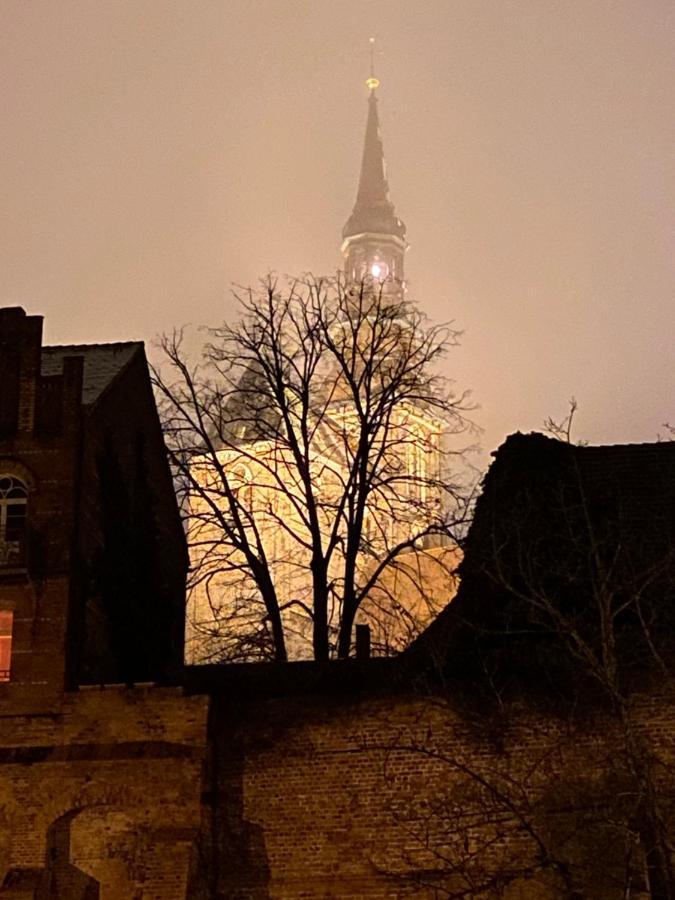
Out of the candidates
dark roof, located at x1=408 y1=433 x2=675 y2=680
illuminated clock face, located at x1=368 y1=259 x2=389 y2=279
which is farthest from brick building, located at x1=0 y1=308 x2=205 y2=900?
illuminated clock face, located at x1=368 y1=259 x2=389 y2=279

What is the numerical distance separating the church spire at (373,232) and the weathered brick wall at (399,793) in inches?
3854

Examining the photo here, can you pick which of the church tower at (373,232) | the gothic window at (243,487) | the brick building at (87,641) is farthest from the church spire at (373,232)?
the brick building at (87,641)

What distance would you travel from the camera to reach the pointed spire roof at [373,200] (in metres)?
129

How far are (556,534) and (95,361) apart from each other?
14.8 meters

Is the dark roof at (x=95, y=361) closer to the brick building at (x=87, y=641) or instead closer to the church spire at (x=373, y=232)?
the brick building at (x=87, y=641)

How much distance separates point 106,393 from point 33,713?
820cm

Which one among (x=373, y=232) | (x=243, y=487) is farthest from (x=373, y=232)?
(x=243, y=487)

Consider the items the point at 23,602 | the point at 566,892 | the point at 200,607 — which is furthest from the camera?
the point at 200,607

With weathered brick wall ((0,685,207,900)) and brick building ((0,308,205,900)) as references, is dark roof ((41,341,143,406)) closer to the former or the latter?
brick building ((0,308,205,900))

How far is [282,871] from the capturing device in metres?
23.8

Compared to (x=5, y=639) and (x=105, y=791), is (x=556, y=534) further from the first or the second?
(x=5, y=639)

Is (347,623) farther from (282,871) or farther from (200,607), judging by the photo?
(200,607)

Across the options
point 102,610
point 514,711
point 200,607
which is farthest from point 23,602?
point 200,607

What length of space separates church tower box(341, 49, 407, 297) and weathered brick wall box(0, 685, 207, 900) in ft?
314
